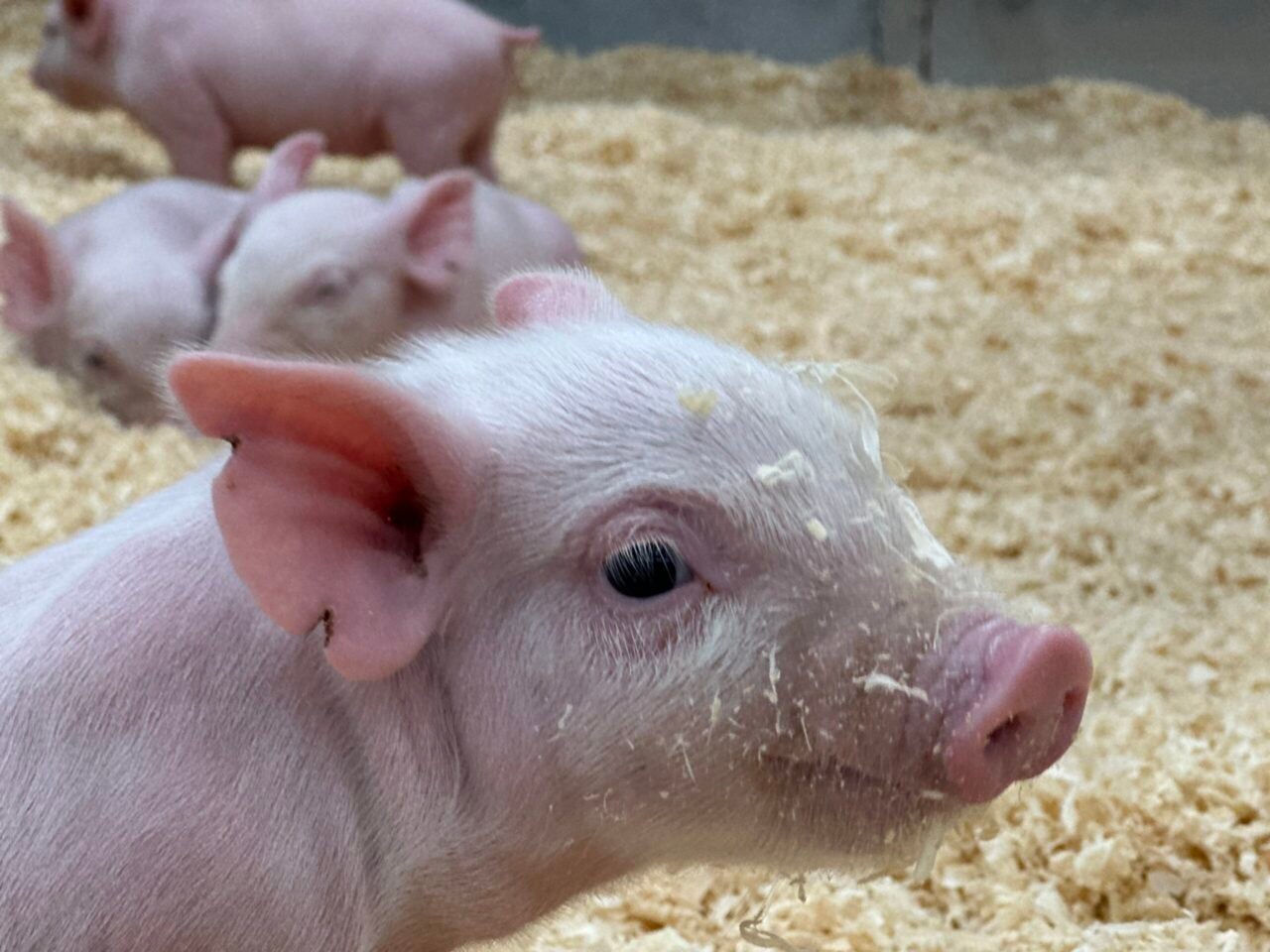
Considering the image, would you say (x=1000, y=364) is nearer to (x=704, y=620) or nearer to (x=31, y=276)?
(x=31, y=276)

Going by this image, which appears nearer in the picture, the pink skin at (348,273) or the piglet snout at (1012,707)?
the piglet snout at (1012,707)

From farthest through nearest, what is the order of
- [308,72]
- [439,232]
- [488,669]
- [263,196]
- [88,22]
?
[88,22] → [308,72] → [263,196] → [439,232] → [488,669]

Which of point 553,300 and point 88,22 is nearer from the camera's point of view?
point 553,300

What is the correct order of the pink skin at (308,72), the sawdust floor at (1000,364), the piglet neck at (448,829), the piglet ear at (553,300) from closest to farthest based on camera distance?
the piglet neck at (448,829) → the piglet ear at (553,300) → the sawdust floor at (1000,364) → the pink skin at (308,72)

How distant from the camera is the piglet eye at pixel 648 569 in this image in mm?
1096

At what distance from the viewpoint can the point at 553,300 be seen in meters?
1.43

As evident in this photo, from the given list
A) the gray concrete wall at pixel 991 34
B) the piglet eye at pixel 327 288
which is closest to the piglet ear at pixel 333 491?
the piglet eye at pixel 327 288

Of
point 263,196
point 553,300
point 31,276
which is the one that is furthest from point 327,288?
point 553,300

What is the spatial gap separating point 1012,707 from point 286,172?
3.12 m

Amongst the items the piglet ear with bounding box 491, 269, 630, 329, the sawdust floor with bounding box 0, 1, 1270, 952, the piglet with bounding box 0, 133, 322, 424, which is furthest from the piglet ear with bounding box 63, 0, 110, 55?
the piglet ear with bounding box 491, 269, 630, 329

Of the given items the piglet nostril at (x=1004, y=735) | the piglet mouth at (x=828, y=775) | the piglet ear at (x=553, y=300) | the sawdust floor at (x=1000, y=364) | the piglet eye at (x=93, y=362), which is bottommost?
the piglet eye at (x=93, y=362)

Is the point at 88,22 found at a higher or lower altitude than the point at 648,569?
lower

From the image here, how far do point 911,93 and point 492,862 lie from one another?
5.54 metres

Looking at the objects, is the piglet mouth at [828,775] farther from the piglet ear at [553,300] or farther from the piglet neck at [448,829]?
the piglet ear at [553,300]
